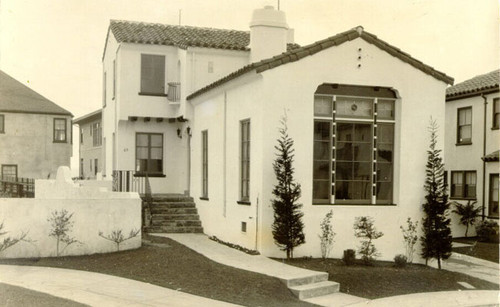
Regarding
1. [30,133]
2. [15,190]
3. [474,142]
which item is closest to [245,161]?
[15,190]

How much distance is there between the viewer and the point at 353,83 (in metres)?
14.0

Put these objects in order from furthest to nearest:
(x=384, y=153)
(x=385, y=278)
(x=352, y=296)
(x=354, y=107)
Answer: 1. (x=384, y=153)
2. (x=354, y=107)
3. (x=385, y=278)
4. (x=352, y=296)

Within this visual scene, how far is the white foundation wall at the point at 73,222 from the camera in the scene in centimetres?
1215

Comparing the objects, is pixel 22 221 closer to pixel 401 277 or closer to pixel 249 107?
pixel 249 107

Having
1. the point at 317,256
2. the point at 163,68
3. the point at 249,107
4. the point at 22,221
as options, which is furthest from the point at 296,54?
the point at 163,68

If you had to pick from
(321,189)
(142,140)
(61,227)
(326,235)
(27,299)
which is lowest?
(27,299)

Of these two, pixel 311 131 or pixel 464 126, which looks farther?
pixel 464 126

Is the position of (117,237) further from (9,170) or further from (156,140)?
(9,170)

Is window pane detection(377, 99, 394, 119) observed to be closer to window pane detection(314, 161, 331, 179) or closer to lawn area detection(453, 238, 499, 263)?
window pane detection(314, 161, 331, 179)

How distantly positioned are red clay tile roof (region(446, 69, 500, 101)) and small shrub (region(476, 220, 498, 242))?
5052 mm

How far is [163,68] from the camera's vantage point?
20.6m

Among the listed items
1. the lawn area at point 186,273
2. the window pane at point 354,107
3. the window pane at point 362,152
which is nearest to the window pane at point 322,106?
the window pane at point 354,107

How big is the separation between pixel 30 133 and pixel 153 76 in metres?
15.7

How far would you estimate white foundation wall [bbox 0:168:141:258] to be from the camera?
39.9 ft
